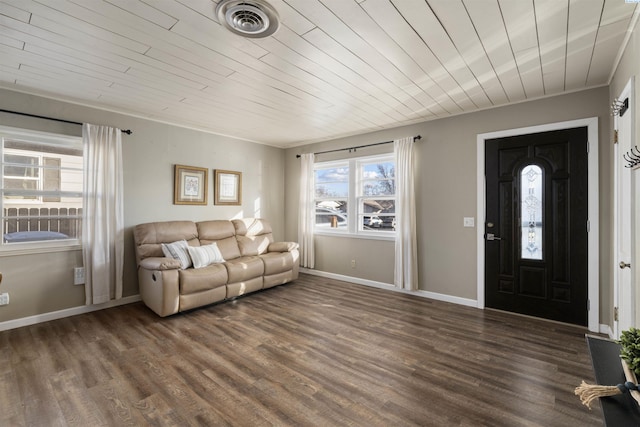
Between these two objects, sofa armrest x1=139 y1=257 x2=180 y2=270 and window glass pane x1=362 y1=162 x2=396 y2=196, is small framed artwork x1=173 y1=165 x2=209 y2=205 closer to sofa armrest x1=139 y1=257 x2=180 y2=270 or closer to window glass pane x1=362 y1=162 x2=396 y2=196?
sofa armrest x1=139 y1=257 x2=180 y2=270

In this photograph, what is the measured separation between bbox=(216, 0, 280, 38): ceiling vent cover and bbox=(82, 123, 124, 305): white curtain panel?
269 centimetres

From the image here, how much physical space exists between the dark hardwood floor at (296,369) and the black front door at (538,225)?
30cm

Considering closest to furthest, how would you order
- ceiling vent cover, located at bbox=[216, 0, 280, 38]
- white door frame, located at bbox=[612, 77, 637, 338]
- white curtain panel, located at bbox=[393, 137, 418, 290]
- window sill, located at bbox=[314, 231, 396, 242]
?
ceiling vent cover, located at bbox=[216, 0, 280, 38], white door frame, located at bbox=[612, 77, 637, 338], white curtain panel, located at bbox=[393, 137, 418, 290], window sill, located at bbox=[314, 231, 396, 242]

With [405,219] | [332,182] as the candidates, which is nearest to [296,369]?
[405,219]

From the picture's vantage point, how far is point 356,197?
16.6 ft

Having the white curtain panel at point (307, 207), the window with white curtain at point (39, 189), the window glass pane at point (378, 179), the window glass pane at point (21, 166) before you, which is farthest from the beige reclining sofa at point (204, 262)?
the window glass pane at point (378, 179)

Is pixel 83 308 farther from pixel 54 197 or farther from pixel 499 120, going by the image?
pixel 499 120

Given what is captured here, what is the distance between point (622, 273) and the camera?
2.43 m

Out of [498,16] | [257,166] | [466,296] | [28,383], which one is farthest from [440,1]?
[257,166]

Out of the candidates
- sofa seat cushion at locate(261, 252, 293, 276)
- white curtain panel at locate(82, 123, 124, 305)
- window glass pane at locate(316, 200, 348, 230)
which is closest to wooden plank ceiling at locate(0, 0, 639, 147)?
white curtain panel at locate(82, 123, 124, 305)

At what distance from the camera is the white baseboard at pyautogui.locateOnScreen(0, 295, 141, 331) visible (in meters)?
3.13

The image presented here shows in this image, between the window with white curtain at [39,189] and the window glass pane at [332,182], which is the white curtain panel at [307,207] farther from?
the window with white curtain at [39,189]

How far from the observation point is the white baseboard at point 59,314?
3.13 meters

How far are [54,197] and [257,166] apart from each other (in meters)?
2.95
